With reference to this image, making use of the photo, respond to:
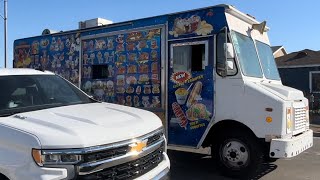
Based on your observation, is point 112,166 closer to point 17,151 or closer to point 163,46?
point 17,151

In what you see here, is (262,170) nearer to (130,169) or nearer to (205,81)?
(205,81)

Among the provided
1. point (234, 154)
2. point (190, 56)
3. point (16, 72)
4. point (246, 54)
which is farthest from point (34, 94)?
point (246, 54)

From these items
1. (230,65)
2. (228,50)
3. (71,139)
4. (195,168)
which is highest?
(228,50)

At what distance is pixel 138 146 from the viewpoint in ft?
14.0

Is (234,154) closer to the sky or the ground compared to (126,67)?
closer to the ground

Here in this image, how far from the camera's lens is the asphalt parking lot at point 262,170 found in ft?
24.7

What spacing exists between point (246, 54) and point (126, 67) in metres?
2.50

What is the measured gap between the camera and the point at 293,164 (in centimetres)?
872

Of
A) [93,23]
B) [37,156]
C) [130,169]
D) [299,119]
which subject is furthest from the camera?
[93,23]

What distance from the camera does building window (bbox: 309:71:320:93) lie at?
28984 mm

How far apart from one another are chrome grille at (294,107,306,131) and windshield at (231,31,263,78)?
978 millimetres

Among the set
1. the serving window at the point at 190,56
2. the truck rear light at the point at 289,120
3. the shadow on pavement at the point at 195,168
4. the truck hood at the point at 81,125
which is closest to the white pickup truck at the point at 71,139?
the truck hood at the point at 81,125

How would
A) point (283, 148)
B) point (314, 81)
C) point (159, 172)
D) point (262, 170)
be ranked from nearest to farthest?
point (159, 172) < point (283, 148) < point (262, 170) < point (314, 81)

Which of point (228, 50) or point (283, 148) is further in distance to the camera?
point (228, 50)
